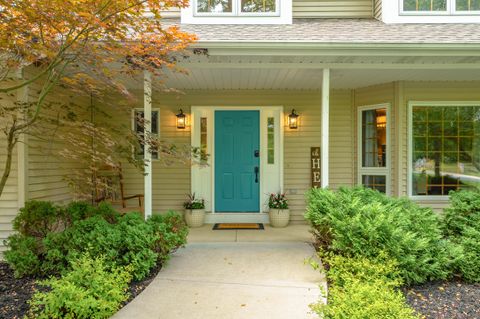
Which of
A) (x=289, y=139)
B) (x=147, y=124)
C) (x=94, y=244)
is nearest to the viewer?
(x=94, y=244)

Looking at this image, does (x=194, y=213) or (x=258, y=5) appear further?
(x=194, y=213)

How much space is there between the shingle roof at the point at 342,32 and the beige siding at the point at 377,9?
143mm

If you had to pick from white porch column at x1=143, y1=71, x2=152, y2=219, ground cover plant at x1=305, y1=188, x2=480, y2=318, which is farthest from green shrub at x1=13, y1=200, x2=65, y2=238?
ground cover plant at x1=305, y1=188, x2=480, y2=318

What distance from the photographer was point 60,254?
372 cm

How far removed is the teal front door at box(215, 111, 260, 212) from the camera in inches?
253

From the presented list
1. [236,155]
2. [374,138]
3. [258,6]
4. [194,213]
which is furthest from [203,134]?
[374,138]

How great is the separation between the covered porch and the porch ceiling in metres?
0.02

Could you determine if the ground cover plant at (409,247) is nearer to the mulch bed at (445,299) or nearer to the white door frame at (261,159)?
the mulch bed at (445,299)

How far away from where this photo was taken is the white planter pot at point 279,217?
6051mm

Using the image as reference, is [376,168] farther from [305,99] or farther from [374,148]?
[305,99]

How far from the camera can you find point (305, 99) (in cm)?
642

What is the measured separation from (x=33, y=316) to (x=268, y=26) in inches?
194

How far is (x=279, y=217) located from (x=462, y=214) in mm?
2779

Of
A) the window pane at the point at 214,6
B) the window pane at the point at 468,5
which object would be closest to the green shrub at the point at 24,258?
the window pane at the point at 214,6
